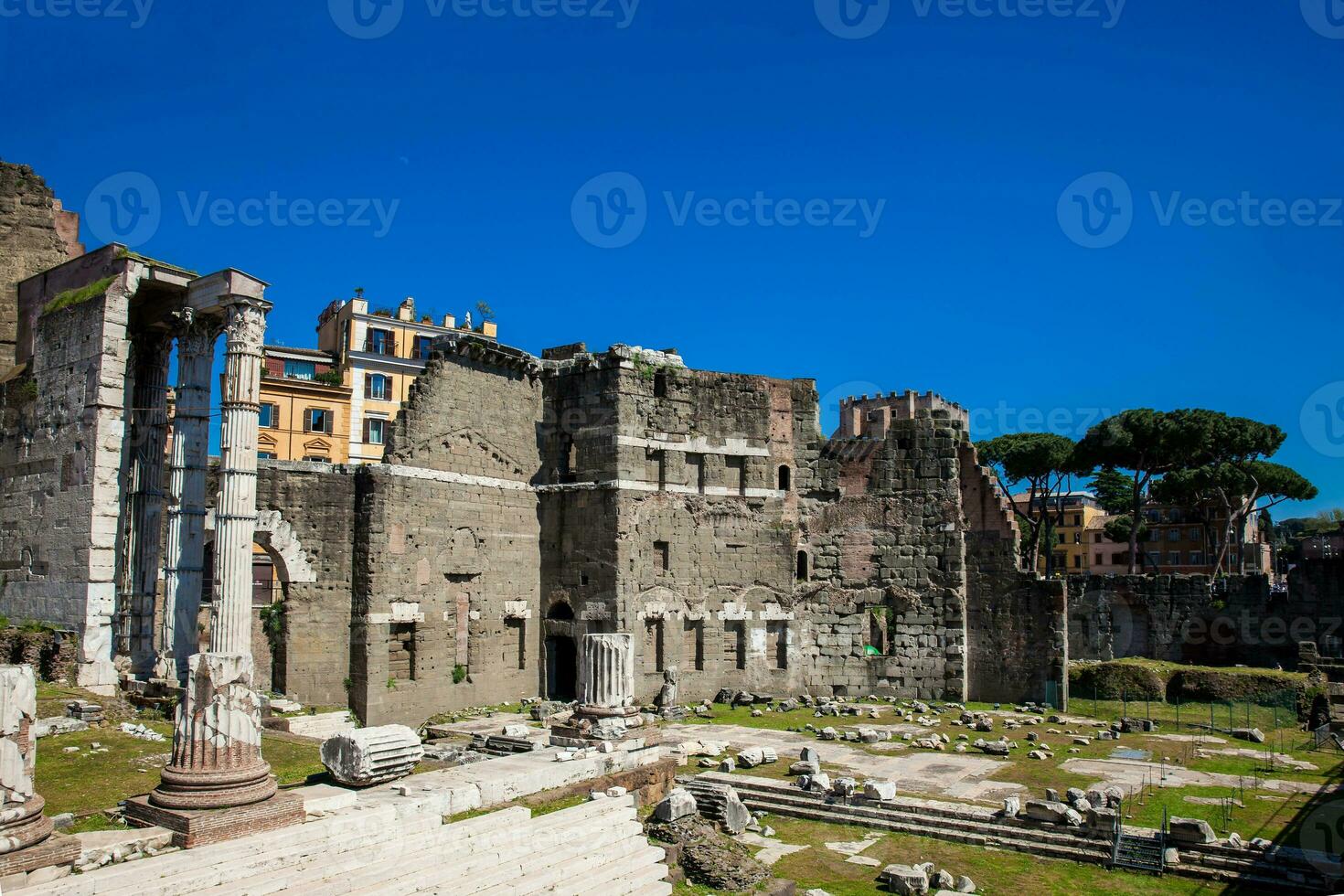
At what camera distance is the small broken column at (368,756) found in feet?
41.5

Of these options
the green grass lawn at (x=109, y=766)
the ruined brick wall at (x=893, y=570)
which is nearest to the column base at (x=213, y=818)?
the green grass lawn at (x=109, y=766)

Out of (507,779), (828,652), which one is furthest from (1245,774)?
(507,779)

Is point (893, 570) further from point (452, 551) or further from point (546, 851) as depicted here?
point (546, 851)

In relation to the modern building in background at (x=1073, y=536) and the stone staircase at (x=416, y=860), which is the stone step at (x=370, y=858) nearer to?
the stone staircase at (x=416, y=860)

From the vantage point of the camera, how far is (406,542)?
2552cm

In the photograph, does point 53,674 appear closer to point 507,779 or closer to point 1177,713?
point 507,779

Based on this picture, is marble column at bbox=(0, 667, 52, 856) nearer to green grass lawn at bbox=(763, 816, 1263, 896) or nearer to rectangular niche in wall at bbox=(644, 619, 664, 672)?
green grass lawn at bbox=(763, 816, 1263, 896)

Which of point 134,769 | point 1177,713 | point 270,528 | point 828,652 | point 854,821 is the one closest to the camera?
point 134,769

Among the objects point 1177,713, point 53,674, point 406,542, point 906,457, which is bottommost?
point 1177,713

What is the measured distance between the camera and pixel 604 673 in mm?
17719

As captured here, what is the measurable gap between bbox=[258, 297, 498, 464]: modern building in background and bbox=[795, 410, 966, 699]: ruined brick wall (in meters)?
20.5

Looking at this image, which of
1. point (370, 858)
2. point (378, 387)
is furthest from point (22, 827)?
point (378, 387)

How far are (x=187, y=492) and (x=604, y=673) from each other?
10288 mm

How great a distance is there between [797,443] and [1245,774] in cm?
1541
